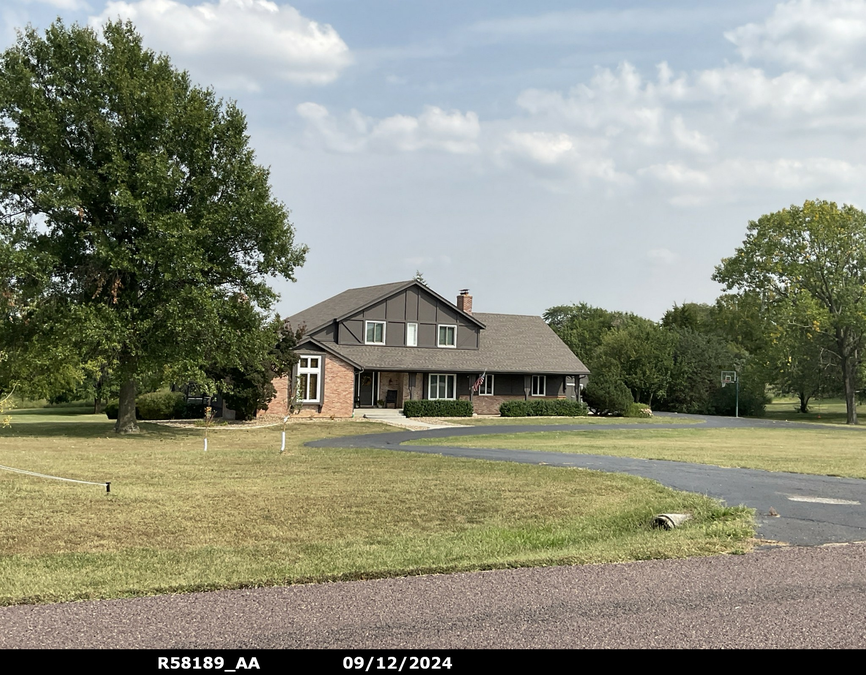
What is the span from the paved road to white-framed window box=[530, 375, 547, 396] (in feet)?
146

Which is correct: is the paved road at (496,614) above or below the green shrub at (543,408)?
below

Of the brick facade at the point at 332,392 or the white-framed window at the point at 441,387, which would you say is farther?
the white-framed window at the point at 441,387

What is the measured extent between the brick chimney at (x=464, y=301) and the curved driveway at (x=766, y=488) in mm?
29039

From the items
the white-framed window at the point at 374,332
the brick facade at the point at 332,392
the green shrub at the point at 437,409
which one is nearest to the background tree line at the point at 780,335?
the green shrub at the point at 437,409

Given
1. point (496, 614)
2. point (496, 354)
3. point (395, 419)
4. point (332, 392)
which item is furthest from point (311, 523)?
point (496, 354)

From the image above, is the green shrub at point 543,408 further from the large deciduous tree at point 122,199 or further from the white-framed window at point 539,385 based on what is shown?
the large deciduous tree at point 122,199

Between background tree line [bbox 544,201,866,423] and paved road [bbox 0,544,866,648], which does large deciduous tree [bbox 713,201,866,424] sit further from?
paved road [bbox 0,544,866,648]

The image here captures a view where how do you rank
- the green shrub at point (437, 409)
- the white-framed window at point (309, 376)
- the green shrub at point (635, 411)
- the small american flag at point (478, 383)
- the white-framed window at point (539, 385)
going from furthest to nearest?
the white-framed window at point (539, 385) < the green shrub at point (635, 411) < the small american flag at point (478, 383) < the green shrub at point (437, 409) < the white-framed window at point (309, 376)

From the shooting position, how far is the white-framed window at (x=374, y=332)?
4897cm

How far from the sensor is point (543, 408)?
47.8 meters

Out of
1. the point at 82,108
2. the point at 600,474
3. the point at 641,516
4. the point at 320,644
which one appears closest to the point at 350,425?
the point at 82,108

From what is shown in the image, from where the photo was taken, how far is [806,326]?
2217 inches

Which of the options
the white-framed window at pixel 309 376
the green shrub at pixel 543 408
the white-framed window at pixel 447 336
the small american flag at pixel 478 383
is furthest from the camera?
the white-framed window at pixel 447 336
